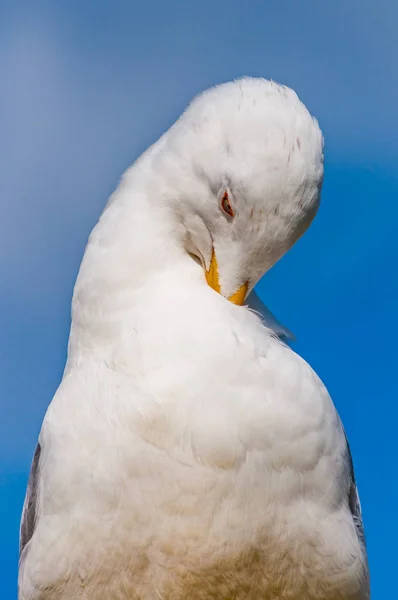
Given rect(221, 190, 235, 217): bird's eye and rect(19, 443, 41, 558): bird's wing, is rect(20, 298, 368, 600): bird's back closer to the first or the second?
rect(19, 443, 41, 558): bird's wing

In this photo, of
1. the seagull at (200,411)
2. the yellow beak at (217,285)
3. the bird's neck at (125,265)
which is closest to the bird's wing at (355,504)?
the seagull at (200,411)

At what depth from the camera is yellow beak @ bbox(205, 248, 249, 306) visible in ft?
11.5

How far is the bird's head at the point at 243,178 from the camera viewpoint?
3.29 meters

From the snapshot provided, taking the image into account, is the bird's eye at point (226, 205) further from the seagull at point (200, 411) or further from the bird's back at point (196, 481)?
the bird's back at point (196, 481)

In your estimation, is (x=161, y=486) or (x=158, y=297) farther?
(x=158, y=297)

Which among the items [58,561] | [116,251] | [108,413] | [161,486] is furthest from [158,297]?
[58,561]

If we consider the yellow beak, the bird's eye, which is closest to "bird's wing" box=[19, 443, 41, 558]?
the yellow beak

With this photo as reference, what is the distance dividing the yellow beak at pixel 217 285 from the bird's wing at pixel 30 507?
37.9 inches

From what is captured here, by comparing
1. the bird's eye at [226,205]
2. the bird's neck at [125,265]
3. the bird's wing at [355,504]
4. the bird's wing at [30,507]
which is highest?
the bird's eye at [226,205]

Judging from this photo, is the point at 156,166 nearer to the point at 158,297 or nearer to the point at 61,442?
the point at 158,297

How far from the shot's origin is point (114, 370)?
131 inches

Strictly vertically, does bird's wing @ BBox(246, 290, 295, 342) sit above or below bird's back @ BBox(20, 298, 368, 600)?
above

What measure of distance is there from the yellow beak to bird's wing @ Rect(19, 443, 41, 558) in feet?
3.16

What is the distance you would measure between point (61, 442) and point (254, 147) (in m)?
1.30
